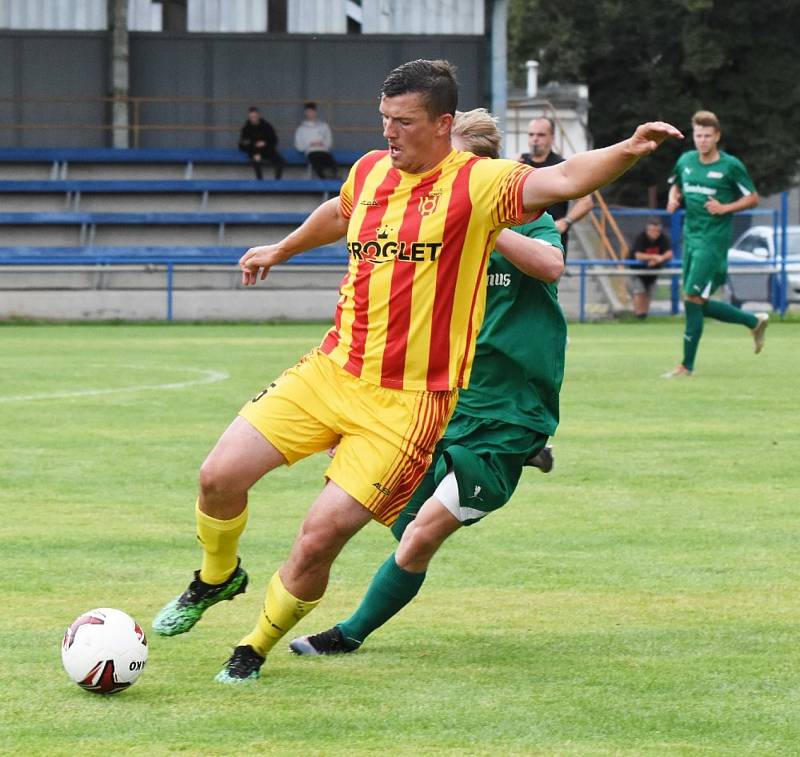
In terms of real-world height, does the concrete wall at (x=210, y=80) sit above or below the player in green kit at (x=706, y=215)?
above

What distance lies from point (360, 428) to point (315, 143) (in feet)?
84.5

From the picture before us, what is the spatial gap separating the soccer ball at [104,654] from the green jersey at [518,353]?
52.8 inches

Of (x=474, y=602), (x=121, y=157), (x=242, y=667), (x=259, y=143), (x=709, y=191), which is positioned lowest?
(x=474, y=602)

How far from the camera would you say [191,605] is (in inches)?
207

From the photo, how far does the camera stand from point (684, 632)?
18.7 ft

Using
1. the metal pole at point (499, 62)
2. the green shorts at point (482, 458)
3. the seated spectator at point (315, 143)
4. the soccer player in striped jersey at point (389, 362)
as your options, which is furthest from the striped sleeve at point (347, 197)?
the metal pole at point (499, 62)

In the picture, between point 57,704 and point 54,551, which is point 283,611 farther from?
point 54,551

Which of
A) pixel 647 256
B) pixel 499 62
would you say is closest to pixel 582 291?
pixel 647 256

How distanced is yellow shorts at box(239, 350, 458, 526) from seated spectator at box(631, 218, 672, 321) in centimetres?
2249

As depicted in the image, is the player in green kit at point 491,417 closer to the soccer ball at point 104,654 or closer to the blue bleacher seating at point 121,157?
the soccer ball at point 104,654

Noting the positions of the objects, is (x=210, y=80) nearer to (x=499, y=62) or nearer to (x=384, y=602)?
(x=499, y=62)

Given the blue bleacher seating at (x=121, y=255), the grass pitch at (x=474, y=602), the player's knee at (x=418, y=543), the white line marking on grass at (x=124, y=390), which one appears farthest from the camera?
the blue bleacher seating at (x=121, y=255)

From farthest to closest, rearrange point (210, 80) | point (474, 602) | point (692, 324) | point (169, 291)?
point (210, 80) < point (169, 291) < point (692, 324) < point (474, 602)

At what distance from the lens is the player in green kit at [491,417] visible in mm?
5332
